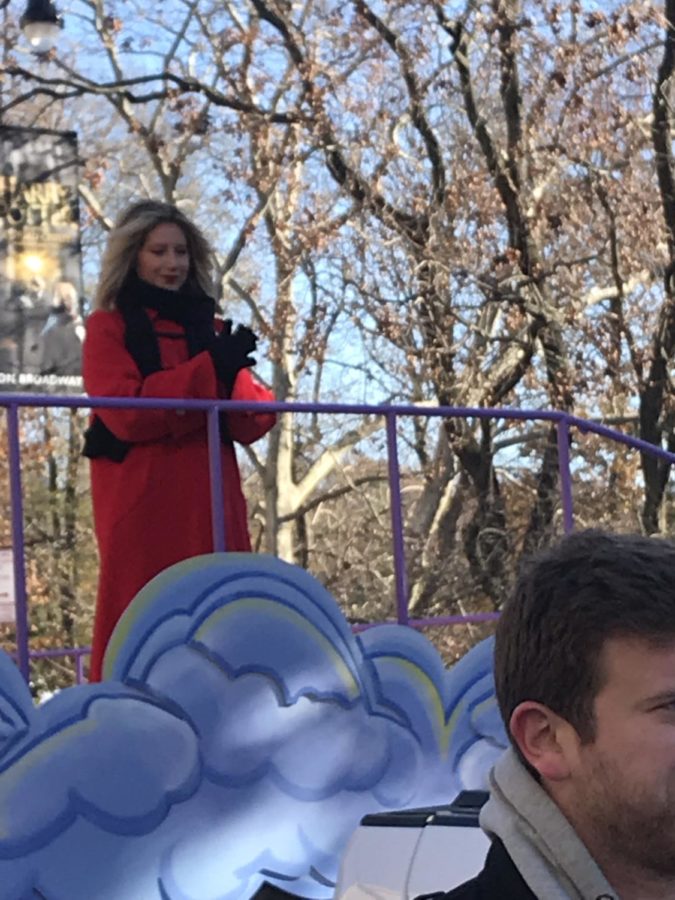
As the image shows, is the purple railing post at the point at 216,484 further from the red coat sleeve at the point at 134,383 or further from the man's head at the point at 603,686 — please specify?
the man's head at the point at 603,686

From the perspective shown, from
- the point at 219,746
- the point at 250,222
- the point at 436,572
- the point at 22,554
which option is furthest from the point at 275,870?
the point at 250,222

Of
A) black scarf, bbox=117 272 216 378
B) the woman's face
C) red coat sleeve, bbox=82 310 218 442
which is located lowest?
red coat sleeve, bbox=82 310 218 442

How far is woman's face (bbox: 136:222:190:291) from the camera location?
3.79 m

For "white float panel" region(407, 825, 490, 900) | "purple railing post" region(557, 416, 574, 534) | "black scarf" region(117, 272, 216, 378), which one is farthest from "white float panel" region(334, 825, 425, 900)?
"purple railing post" region(557, 416, 574, 534)

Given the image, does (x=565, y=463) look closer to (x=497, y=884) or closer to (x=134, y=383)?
(x=134, y=383)

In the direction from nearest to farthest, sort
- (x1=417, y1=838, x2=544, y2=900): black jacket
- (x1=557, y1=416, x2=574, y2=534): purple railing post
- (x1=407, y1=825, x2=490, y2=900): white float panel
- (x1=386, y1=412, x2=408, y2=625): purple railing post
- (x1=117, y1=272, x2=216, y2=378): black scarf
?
(x1=417, y1=838, x2=544, y2=900): black jacket → (x1=407, y1=825, x2=490, y2=900): white float panel → (x1=117, y1=272, x2=216, y2=378): black scarf → (x1=386, y1=412, x2=408, y2=625): purple railing post → (x1=557, y1=416, x2=574, y2=534): purple railing post

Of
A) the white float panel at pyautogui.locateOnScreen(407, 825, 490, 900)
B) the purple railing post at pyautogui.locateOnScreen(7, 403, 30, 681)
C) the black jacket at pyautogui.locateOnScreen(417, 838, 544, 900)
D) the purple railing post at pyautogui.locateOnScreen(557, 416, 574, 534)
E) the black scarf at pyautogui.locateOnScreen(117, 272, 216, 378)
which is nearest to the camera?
the black jacket at pyautogui.locateOnScreen(417, 838, 544, 900)

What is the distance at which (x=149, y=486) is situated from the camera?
3.72 metres

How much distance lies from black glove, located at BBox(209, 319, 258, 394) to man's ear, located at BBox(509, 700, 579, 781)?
7.85 ft

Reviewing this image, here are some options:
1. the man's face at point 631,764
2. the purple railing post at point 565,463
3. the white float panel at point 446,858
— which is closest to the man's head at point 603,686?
the man's face at point 631,764

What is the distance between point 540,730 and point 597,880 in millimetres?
138

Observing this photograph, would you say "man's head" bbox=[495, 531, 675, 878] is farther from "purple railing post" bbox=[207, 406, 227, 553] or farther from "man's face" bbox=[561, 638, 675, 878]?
"purple railing post" bbox=[207, 406, 227, 553]

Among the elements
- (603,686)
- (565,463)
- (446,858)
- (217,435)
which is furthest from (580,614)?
(565,463)

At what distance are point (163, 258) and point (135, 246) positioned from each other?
3.1 inches
